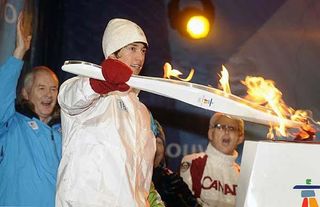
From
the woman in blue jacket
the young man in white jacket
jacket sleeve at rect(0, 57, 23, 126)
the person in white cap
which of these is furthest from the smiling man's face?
jacket sleeve at rect(0, 57, 23, 126)

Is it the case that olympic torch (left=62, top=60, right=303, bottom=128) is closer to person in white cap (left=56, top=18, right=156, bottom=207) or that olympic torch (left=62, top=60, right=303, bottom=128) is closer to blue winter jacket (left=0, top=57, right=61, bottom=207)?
person in white cap (left=56, top=18, right=156, bottom=207)

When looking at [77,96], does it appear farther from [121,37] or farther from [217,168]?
[217,168]

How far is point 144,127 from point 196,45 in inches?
62.6

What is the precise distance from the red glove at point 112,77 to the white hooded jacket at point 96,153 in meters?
0.03

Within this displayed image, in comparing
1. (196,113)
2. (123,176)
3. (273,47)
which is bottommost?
(123,176)

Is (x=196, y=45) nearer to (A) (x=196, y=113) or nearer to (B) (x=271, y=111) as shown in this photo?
(A) (x=196, y=113)

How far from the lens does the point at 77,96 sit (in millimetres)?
1607

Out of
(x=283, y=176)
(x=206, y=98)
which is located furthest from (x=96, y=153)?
(x=283, y=176)

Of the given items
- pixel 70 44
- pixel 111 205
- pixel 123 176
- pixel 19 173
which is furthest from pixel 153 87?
pixel 70 44

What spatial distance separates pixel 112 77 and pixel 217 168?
4.28 feet

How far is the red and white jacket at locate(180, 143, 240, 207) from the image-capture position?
2568 mm

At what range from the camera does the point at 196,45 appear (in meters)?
3.32

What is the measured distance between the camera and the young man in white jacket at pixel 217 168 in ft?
8.45

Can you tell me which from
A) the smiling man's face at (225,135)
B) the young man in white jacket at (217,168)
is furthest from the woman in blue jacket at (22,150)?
the smiling man's face at (225,135)
